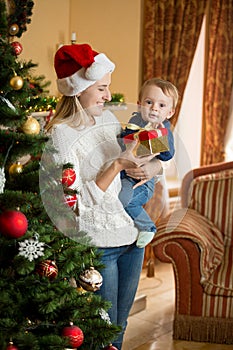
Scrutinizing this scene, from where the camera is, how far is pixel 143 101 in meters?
1.97

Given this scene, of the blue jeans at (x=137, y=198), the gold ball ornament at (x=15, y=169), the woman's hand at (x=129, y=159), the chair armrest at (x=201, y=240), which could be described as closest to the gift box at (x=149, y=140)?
the woman's hand at (x=129, y=159)

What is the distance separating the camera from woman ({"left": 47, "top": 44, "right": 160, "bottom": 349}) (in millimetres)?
1852

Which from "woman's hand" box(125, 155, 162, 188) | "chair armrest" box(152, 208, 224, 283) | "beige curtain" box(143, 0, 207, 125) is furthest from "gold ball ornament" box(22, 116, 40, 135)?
"beige curtain" box(143, 0, 207, 125)

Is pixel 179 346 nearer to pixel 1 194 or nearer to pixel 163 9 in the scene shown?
pixel 1 194

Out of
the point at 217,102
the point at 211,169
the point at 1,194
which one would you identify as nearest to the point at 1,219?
the point at 1,194

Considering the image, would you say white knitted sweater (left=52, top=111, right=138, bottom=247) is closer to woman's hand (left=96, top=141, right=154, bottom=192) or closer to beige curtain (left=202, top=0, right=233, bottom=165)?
woman's hand (left=96, top=141, right=154, bottom=192)

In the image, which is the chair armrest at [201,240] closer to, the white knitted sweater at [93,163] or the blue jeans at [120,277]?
the blue jeans at [120,277]

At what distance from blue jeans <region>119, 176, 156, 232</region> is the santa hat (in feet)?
1.12

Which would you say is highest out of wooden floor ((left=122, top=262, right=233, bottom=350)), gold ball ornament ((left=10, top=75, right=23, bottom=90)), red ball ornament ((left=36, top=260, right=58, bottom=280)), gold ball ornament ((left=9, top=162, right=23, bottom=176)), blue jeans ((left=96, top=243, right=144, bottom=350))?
gold ball ornament ((left=10, top=75, right=23, bottom=90))

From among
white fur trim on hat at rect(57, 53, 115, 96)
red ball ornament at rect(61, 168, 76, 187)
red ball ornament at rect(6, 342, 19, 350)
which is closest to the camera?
red ball ornament at rect(6, 342, 19, 350)

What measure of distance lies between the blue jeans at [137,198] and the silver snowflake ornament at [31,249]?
1.09 feet

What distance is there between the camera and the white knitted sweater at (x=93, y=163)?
6.04ft

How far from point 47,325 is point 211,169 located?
7.78 ft

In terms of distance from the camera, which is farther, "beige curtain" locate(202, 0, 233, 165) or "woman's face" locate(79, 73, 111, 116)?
"beige curtain" locate(202, 0, 233, 165)
